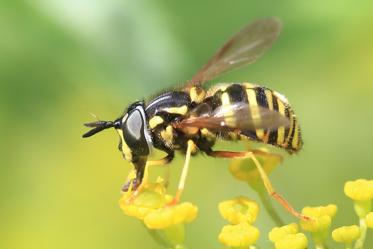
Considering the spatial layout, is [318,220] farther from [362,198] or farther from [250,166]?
[250,166]

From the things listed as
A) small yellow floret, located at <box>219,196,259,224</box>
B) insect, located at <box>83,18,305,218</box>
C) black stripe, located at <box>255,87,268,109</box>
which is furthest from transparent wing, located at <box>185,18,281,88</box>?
small yellow floret, located at <box>219,196,259,224</box>

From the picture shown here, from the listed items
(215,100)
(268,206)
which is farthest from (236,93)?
(268,206)

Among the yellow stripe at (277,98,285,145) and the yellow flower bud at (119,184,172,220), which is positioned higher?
the yellow stripe at (277,98,285,145)

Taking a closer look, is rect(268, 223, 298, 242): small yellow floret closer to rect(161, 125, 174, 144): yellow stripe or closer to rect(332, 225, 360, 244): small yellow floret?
rect(332, 225, 360, 244): small yellow floret

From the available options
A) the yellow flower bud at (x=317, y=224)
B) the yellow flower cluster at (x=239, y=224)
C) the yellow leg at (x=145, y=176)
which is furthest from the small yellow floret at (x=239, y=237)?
the yellow leg at (x=145, y=176)

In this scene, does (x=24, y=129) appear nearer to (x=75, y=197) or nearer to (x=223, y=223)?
(x=75, y=197)
